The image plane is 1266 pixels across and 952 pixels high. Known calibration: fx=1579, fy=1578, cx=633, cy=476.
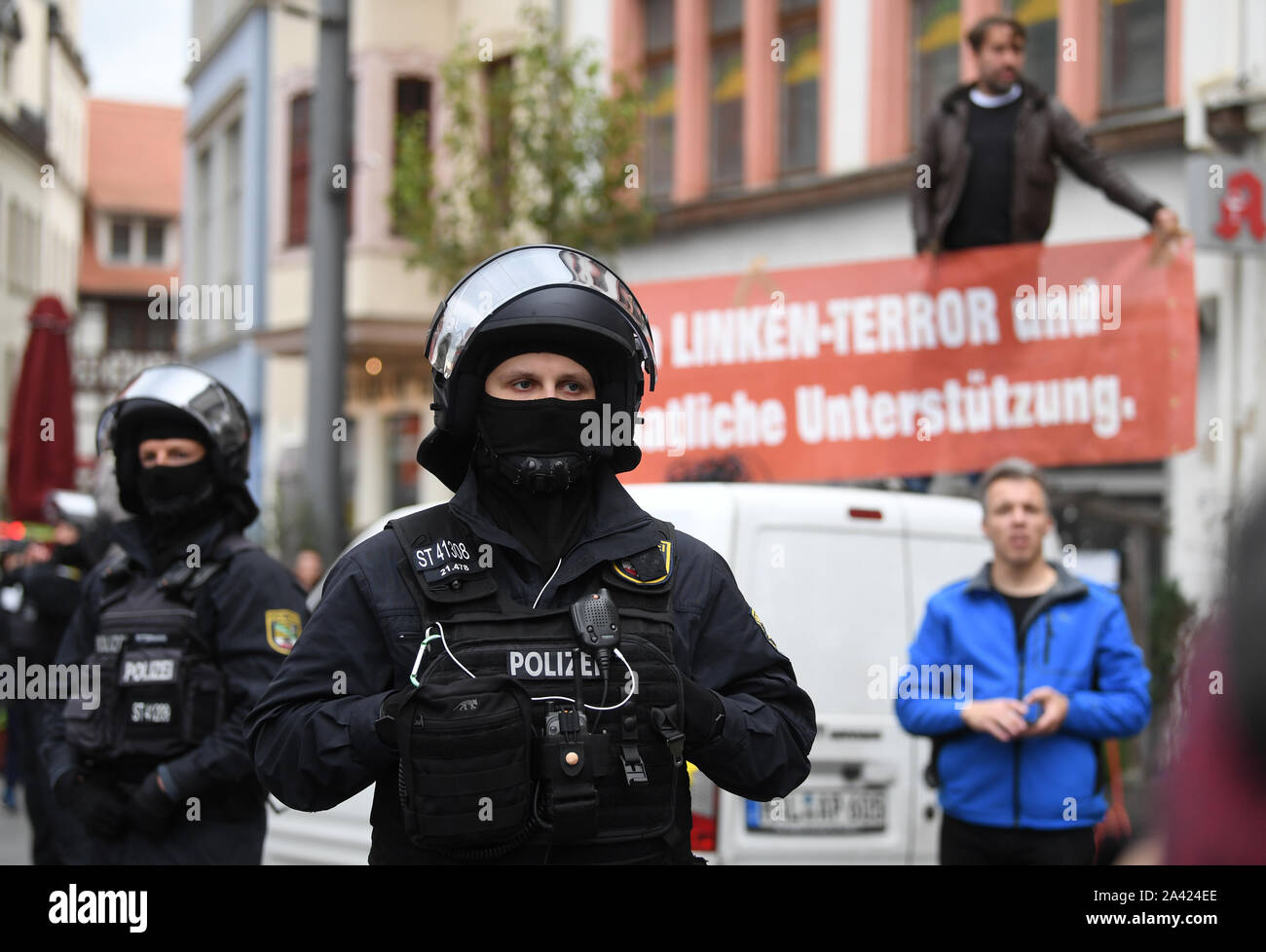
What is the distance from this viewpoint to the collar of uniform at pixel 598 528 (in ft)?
8.53

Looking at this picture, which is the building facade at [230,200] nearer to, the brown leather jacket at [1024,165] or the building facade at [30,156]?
the building facade at [30,156]

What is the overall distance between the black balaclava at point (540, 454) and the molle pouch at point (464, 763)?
34 cm

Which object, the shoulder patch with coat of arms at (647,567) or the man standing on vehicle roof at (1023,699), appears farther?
the man standing on vehicle roof at (1023,699)

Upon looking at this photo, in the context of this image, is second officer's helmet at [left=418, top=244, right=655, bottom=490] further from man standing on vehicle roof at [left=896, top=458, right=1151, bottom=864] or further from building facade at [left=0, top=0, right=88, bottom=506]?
building facade at [left=0, top=0, right=88, bottom=506]

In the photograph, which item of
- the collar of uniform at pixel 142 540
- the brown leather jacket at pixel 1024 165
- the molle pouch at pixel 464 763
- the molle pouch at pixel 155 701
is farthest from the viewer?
the brown leather jacket at pixel 1024 165

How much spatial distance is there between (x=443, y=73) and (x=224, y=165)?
574 inches

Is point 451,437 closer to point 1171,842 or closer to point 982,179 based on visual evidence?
point 1171,842

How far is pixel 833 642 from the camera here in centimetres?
519

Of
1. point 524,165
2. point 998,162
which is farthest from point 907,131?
point 998,162

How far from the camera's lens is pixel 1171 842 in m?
1.12

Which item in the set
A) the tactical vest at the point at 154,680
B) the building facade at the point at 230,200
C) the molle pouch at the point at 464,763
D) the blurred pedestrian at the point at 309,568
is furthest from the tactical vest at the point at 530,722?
the building facade at the point at 230,200

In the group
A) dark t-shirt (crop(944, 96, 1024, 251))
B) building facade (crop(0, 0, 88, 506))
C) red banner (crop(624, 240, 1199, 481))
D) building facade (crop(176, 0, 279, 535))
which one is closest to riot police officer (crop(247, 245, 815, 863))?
red banner (crop(624, 240, 1199, 481))

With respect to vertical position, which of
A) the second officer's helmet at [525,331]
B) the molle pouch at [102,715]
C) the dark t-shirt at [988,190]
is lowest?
the molle pouch at [102,715]
